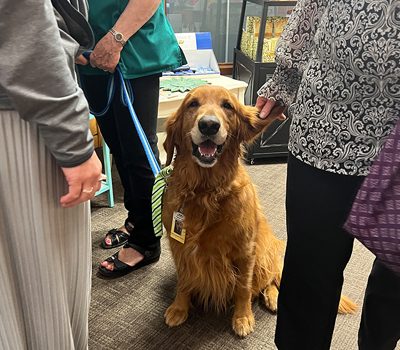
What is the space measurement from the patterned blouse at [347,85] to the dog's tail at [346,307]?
989mm

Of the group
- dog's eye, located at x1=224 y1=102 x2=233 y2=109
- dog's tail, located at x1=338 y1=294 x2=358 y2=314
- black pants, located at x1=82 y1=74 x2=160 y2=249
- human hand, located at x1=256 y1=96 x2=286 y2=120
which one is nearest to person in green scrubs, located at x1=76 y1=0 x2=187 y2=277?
black pants, located at x1=82 y1=74 x2=160 y2=249

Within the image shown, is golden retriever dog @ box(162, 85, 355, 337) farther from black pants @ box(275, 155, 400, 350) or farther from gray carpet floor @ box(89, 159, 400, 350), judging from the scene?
black pants @ box(275, 155, 400, 350)

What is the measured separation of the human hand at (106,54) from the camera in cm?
129

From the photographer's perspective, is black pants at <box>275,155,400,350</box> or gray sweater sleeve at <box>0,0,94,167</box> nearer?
gray sweater sleeve at <box>0,0,94,167</box>

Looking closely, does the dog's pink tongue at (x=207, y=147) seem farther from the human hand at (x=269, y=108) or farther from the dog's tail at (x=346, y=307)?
the dog's tail at (x=346, y=307)

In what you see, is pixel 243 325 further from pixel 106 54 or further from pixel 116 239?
pixel 106 54

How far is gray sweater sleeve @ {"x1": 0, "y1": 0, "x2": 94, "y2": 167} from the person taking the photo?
1.88 ft

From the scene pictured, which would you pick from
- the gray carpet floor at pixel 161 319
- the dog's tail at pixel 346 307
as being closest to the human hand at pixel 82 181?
the gray carpet floor at pixel 161 319

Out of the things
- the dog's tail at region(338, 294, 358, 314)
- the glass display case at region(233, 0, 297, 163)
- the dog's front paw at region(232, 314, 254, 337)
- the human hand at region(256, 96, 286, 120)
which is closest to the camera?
the human hand at region(256, 96, 286, 120)

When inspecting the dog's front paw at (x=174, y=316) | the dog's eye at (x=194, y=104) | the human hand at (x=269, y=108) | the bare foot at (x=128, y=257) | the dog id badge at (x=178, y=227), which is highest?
the human hand at (x=269, y=108)

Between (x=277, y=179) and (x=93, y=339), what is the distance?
185 cm

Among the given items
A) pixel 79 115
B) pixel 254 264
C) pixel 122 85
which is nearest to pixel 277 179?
pixel 254 264

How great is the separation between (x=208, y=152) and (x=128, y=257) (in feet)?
2.61

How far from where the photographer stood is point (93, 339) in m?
1.46
